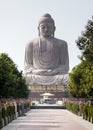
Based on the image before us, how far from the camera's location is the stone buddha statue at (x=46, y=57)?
348 ft

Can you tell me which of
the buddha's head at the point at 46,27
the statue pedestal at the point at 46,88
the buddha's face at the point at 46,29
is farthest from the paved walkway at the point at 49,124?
the buddha's head at the point at 46,27

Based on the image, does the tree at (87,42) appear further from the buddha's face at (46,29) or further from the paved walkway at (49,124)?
the buddha's face at (46,29)

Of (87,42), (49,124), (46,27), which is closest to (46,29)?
(46,27)

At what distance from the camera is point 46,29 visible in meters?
108

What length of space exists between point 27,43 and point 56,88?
11224 mm

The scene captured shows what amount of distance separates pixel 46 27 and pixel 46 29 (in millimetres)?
472

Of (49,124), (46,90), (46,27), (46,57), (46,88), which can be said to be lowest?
(49,124)

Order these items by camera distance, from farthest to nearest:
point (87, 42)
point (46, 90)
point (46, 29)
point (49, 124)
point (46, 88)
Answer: point (46, 29) < point (46, 88) < point (46, 90) < point (49, 124) < point (87, 42)

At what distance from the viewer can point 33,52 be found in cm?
10762

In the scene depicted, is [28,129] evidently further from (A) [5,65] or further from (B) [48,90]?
(B) [48,90]

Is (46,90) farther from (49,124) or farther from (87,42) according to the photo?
(87,42)

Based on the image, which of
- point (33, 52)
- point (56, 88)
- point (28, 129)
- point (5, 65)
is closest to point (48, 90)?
point (56, 88)

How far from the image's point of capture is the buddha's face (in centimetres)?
10840

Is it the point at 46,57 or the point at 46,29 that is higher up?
the point at 46,29
